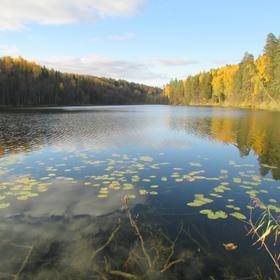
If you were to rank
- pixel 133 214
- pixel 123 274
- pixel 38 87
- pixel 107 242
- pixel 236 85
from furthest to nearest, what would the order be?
pixel 38 87, pixel 236 85, pixel 133 214, pixel 107 242, pixel 123 274

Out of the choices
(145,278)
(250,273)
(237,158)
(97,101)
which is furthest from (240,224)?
(97,101)

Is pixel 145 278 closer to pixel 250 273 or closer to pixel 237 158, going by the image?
pixel 250 273

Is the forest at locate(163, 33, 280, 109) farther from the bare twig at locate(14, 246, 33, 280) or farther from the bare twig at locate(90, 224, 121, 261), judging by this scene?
the bare twig at locate(14, 246, 33, 280)

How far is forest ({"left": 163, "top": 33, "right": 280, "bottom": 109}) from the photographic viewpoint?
68931 mm

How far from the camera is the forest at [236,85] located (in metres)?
68.9

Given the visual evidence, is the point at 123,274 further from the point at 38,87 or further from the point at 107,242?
the point at 38,87

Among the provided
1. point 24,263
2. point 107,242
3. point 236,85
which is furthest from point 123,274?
point 236,85

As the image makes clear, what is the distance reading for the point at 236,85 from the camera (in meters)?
94.1

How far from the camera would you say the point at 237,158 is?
15.6 metres

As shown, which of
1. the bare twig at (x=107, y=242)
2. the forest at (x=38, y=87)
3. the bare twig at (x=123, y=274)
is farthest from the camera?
the forest at (x=38, y=87)

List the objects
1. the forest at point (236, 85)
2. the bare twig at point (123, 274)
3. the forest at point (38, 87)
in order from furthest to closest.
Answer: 1. the forest at point (38, 87)
2. the forest at point (236, 85)
3. the bare twig at point (123, 274)

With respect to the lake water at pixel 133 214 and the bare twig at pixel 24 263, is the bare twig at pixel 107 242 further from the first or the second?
the bare twig at pixel 24 263

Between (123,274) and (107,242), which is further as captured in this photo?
(107,242)

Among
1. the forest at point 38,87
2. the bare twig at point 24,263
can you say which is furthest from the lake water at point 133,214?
the forest at point 38,87
